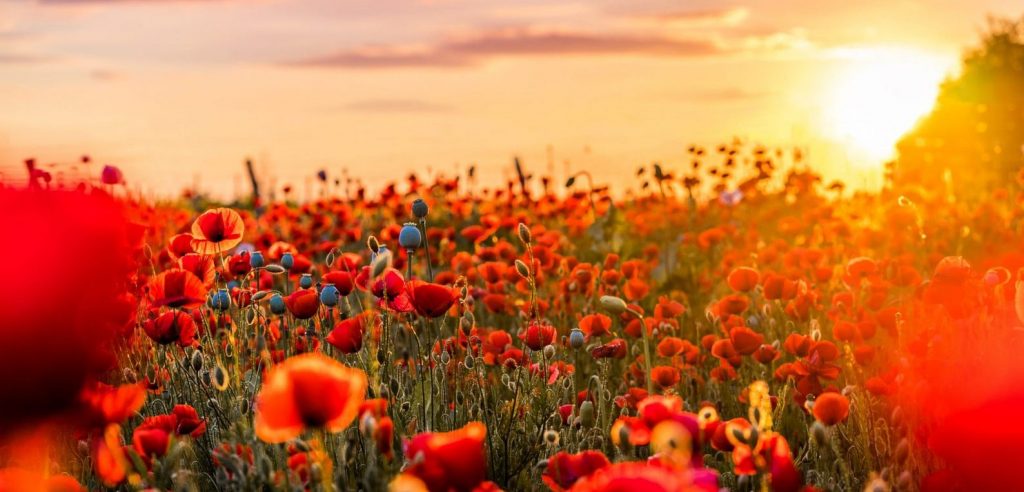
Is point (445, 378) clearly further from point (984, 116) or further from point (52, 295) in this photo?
point (984, 116)

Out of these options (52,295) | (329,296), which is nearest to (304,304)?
(329,296)

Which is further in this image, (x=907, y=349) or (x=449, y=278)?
(x=449, y=278)

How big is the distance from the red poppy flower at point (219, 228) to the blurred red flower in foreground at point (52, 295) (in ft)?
1.27

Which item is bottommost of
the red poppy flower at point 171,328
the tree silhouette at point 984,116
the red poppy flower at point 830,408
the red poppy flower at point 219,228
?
the tree silhouette at point 984,116

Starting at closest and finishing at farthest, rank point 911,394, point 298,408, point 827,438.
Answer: point 298,408
point 827,438
point 911,394

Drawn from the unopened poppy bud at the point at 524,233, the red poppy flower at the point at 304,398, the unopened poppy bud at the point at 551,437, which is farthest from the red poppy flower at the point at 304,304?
the red poppy flower at the point at 304,398

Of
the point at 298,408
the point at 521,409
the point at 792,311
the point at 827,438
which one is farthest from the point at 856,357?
the point at 298,408

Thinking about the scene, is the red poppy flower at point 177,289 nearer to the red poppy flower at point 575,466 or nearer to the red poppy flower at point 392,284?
the red poppy flower at point 392,284

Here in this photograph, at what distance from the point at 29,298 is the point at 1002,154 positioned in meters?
30.8

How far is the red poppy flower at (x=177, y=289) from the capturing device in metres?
2.74

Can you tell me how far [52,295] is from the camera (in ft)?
7.93

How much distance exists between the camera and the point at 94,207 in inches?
98.7

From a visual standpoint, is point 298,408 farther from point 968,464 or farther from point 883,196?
point 883,196

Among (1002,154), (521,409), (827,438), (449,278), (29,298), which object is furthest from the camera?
(1002,154)
